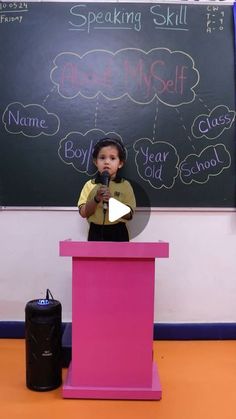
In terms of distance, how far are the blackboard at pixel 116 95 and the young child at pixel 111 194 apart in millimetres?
218

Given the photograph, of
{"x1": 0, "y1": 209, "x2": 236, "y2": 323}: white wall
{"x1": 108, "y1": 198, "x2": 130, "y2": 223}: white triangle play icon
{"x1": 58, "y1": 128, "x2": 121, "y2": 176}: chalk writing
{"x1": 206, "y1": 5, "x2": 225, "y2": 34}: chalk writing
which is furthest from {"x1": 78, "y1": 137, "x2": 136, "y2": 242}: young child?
{"x1": 206, "y1": 5, "x2": 225, "y2": 34}: chalk writing

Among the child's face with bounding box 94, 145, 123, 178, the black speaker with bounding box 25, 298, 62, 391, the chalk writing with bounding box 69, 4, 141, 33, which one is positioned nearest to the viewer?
the black speaker with bounding box 25, 298, 62, 391

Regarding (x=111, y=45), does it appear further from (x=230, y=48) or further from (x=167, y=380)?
(x=167, y=380)

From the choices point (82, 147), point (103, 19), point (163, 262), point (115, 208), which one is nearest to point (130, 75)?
point (103, 19)

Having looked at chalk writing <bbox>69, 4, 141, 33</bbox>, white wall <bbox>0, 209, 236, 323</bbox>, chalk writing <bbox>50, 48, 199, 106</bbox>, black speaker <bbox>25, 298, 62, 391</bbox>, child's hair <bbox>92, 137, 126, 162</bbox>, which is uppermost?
chalk writing <bbox>69, 4, 141, 33</bbox>

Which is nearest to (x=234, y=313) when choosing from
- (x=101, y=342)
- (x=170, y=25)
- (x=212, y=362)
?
(x=212, y=362)

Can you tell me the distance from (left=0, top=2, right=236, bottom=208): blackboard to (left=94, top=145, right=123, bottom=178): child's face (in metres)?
0.30

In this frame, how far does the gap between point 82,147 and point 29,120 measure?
405 millimetres

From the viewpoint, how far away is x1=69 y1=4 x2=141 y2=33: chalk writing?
2.84 meters

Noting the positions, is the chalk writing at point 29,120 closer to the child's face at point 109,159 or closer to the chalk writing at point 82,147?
the chalk writing at point 82,147

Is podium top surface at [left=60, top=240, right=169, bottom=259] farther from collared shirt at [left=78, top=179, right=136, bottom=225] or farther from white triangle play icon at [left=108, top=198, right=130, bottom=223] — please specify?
collared shirt at [left=78, top=179, right=136, bottom=225]

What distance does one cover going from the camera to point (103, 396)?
81.6 inches

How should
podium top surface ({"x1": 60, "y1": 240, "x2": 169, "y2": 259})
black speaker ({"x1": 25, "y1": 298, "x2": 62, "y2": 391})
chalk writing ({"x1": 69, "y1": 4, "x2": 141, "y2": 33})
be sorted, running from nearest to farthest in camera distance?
podium top surface ({"x1": 60, "y1": 240, "x2": 169, "y2": 259}), black speaker ({"x1": 25, "y1": 298, "x2": 62, "y2": 391}), chalk writing ({"x1": 69, "y1": 4, "x2": 141, "y2": 33})

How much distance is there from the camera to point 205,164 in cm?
291
